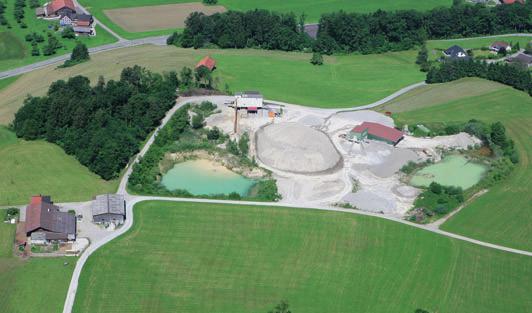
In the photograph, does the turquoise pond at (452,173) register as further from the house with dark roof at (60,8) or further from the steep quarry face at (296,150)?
the house with dark roof at (60,8)

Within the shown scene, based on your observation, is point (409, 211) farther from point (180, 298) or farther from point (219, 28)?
point (219, 28)

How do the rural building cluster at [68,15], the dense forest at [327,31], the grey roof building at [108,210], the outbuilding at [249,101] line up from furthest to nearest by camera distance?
1. the rural building cluster at [68,15]
2. the dense forest at [327,31]
3. the outbuilding at [249,101]
4. the grey roof building at [108,210]

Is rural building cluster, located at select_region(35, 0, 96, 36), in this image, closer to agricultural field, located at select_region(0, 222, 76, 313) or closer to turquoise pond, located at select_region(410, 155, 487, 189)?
agricultural field, located at select_region(0, 222, 76, 313)

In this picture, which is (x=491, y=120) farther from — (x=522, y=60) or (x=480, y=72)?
(x=522, y=60)

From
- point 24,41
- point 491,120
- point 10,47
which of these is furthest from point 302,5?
point 491,120

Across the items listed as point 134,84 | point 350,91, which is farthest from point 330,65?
point 134,84

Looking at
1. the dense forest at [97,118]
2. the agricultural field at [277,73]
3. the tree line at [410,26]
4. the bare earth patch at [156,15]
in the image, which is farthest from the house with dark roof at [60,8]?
the tree line at [410,26]
